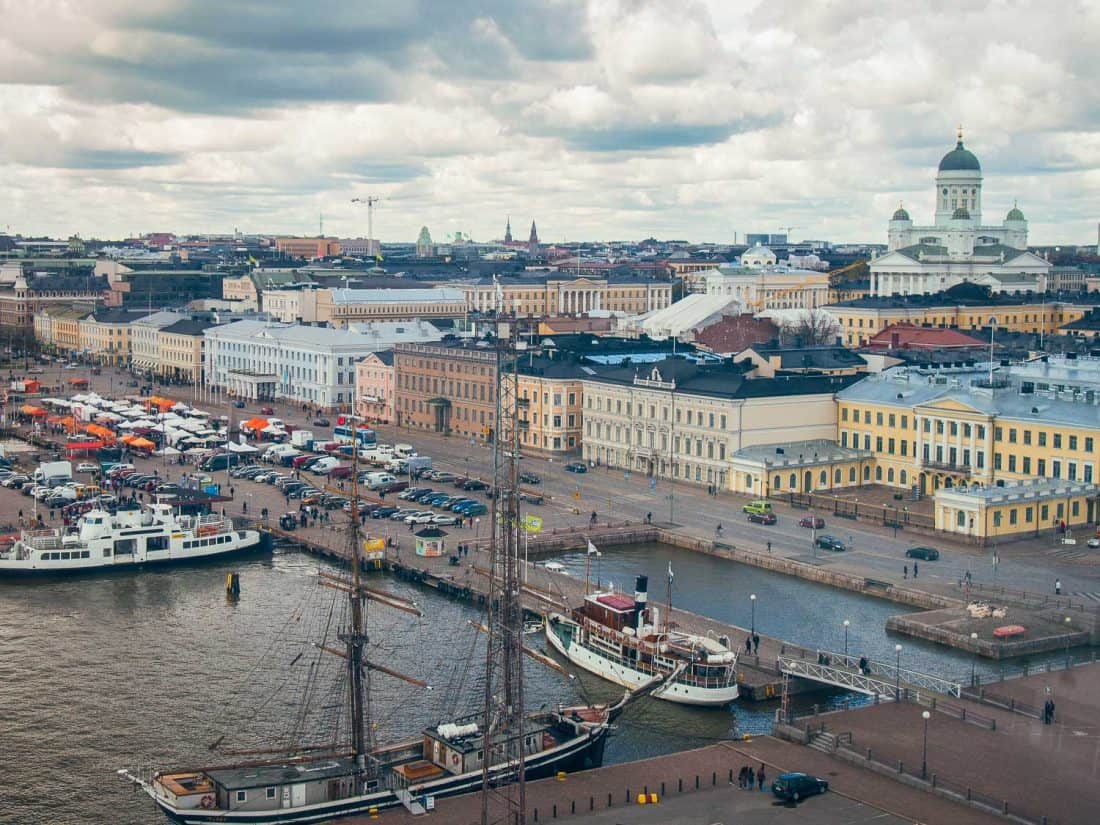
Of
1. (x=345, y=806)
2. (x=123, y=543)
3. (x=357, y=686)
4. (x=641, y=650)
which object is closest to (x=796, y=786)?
(x=345, y=806)

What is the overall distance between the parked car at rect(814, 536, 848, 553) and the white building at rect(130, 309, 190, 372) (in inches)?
2625

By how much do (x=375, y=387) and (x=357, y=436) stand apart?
12486 millimetres

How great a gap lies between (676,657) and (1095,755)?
373 inches

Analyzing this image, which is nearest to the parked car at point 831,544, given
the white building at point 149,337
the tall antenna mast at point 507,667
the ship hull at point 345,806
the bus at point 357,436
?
the tall antenna mast at point 507,667

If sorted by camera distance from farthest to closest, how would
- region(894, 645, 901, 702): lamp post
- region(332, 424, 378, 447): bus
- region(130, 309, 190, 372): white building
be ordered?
1. region(130, 309, 190, 372): white building
2. region(332, 424, 378, 447): bus
3. region(894, 645, 901, 702): lamp post

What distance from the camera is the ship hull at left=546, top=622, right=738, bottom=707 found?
34.7 m

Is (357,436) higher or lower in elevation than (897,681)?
higher

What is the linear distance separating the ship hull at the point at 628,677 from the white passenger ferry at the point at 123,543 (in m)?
15.0

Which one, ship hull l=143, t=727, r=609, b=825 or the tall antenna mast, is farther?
the tall antenna mast

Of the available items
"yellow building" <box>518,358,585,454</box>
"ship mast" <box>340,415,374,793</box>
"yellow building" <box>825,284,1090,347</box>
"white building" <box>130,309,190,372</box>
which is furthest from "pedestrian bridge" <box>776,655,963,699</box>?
"white building" <box>130,309,190,372</box>

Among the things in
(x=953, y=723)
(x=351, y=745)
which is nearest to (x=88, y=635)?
(x=351, y=745)

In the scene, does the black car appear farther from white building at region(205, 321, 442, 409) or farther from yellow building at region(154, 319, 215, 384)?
yellow building at region(154, 319, 215, 384)

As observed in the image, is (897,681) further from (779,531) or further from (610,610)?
(779,531)

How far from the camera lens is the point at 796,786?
2780 centimetres
